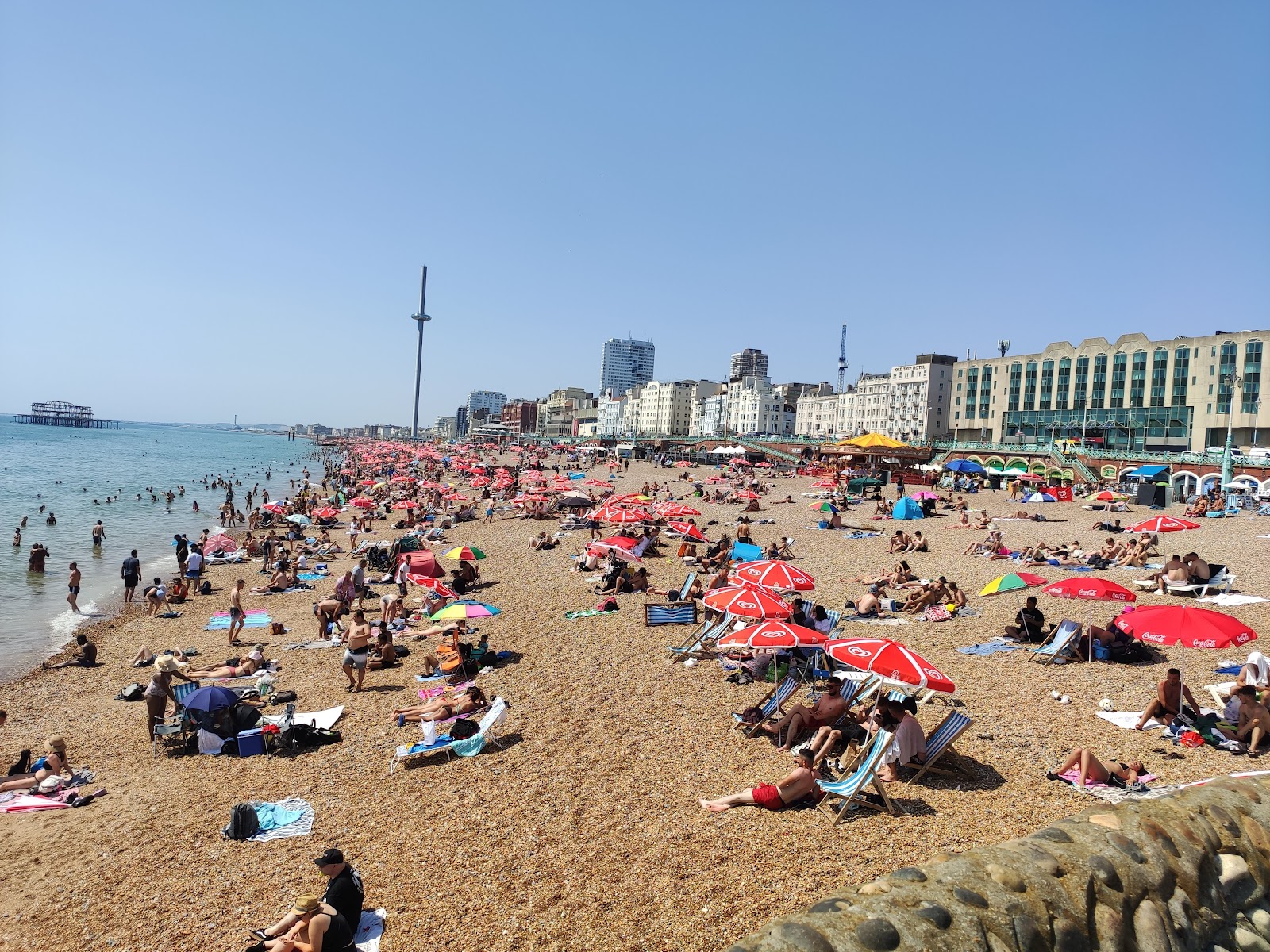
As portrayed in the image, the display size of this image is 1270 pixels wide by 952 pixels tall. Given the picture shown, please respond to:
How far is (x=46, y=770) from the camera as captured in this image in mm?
8125

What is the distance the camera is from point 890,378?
97750mm

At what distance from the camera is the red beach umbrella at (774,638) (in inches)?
329

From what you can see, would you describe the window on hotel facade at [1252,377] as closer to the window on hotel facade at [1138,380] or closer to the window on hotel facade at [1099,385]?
the window on hotel facade at [1138,380]

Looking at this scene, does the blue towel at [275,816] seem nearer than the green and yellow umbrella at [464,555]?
Yes

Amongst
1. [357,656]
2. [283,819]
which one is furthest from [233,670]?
[283,819]

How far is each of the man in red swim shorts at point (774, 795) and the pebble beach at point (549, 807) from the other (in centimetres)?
10

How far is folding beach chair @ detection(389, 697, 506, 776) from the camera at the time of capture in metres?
8.09

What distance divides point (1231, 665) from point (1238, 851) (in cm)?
589

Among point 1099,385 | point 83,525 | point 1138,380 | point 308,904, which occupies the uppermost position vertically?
point 1138,380

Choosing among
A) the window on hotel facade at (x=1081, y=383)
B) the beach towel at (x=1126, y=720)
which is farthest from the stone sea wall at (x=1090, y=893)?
the window on hotel facade at (x=1081, y=383)

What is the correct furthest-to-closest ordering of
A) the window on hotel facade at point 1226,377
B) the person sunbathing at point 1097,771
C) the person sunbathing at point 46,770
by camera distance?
the window on hotel facade at point 1226,377, the person sunbathing at point 46,770, the person sunbathing at point 1097,771

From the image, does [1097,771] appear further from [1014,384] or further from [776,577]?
[1014,384]

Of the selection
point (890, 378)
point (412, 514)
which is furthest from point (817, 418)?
point (412, 514)

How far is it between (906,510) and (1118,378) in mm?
51802
